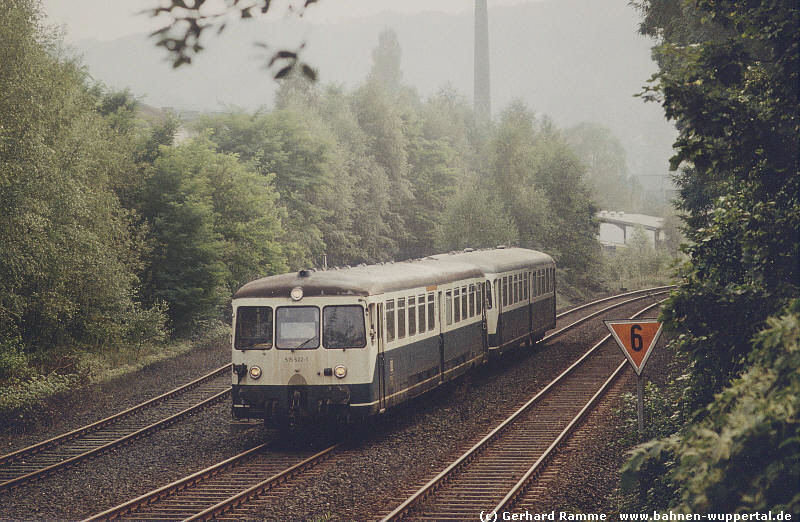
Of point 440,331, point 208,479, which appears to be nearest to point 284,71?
point 208,479

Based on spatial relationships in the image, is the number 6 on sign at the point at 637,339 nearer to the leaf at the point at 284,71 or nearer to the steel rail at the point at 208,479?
the steel rail at the point at 208,479

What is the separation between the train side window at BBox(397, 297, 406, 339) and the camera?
17.1 metres

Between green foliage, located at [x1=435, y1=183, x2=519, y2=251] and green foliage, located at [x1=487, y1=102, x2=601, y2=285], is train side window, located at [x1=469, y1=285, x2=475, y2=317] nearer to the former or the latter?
green foliage, located at [x1=435, y1=183, x2=519, y2=251]

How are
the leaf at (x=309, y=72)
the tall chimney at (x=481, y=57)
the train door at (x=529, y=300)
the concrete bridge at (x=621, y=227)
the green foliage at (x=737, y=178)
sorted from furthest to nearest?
the tall chimney at (x=481, y=57)
the concrete bridge at (x=621, y=227)
the train door at (x=529, y=300)
the green foliage at (x=737, y=178)
the leaf at (x=309, y=72)

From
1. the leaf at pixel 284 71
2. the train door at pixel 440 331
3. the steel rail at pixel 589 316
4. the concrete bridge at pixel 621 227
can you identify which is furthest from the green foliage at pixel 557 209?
the leaf at pixel 284 71

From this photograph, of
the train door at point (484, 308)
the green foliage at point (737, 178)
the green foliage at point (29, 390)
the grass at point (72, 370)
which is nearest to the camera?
the green foliage at point (737, 178)

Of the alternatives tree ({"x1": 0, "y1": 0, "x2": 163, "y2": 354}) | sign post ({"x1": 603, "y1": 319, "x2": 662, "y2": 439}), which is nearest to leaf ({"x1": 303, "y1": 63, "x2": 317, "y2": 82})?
sign post ({"x1": 603, "y1": 319, "x2": 662, "y2": 439})

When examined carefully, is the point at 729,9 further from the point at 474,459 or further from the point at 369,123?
the point at 369,123

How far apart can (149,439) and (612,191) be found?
445ft

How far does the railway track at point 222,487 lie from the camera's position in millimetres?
11844

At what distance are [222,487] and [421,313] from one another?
6.23 m

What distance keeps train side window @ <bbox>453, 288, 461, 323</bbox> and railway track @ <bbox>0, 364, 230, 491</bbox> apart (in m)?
5.59

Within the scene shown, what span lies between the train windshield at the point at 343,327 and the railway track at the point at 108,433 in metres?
4.37

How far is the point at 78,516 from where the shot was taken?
11969mm
